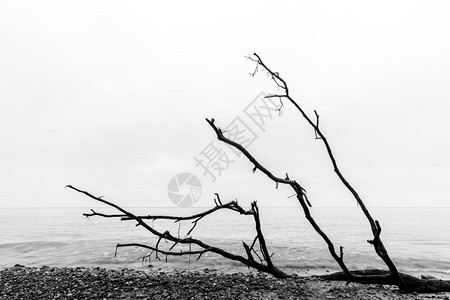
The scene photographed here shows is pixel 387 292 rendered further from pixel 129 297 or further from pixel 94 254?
pixel 94 254

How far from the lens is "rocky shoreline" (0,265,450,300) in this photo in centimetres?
791

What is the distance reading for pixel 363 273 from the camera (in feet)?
31.7

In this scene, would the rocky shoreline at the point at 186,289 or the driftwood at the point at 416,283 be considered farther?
the driftwood at the point at 416,283

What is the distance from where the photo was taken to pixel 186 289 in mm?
8383

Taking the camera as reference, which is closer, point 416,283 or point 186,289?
point 186,289

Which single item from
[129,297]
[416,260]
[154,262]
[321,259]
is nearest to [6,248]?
[154,262]

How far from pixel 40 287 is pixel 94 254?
10.1 m

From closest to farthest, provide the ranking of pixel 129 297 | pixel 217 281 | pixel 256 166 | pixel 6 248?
pixel 256 166, pixel 129 297, pixel 217 281, pixel 6 248

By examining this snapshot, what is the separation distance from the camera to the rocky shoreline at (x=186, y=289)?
26.0 ft

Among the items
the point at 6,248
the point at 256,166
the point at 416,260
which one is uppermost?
the point at 256,166

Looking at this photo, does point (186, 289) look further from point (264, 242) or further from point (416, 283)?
point (416, 283)

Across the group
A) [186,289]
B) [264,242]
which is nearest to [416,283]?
[264,242]

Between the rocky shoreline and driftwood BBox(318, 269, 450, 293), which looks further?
driftwood BBox(318, 269, 450, 293)

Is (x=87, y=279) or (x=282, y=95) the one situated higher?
(x=282, y=95)
